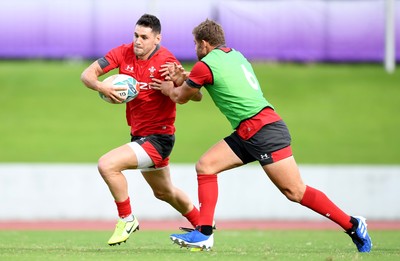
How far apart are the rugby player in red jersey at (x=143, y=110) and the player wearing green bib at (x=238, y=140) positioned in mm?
725

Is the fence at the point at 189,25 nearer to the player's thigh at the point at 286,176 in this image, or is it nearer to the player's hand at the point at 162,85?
the player's hand at the point at 162,85

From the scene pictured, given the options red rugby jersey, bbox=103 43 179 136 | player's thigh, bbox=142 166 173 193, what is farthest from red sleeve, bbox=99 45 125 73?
player's thigh, bbox=142 166 173 193

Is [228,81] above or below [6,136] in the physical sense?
above

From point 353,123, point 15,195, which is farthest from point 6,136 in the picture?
point 353,123

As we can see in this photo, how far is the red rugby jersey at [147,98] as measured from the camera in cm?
990

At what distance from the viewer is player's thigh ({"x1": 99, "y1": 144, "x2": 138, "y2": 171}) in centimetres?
944

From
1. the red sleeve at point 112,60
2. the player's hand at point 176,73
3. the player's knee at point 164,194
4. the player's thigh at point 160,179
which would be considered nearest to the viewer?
the player's hand at point 176,73

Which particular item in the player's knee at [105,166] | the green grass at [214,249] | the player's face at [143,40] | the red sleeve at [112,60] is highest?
the player's face at [143,40]

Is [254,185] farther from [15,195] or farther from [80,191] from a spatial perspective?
[15,195]

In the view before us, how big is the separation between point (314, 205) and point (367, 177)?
27.2 ft

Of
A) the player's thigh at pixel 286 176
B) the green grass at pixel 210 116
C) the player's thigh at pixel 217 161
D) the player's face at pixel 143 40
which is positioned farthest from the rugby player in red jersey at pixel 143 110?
the green grass at pixel 210 116

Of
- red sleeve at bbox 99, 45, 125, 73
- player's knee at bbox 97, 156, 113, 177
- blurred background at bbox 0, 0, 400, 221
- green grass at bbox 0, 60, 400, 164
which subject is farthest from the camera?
blurred background at bbox 0, 0, 400, 221

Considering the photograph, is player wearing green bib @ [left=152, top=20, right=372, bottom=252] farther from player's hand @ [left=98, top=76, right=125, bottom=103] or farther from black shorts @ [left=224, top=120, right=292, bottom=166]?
player's hand @ [left=98, top=76, right=125, bottom=103]

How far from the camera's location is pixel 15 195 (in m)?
16.6
